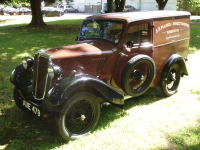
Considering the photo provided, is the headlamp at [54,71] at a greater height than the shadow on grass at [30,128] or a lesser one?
greater

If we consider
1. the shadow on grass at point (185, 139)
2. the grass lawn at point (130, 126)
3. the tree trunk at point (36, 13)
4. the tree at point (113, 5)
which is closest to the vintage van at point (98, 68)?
the grass lawn at point (130, 126)

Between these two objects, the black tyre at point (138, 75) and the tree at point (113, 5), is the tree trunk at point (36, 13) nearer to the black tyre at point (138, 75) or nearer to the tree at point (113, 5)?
the tree at point (113, 5)

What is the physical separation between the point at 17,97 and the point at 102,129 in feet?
5.46

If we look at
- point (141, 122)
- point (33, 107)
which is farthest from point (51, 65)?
point (141, 122)

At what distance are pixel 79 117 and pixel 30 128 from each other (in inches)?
38.4

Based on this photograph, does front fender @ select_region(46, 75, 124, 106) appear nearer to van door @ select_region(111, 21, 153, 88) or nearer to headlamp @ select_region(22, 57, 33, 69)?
van door @ select_region(111, 21, 153, 88)

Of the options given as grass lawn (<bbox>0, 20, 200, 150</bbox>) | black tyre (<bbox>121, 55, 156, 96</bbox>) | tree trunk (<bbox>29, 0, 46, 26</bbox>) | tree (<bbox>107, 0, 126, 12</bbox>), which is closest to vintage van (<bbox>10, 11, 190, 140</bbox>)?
black tyre (<bbox>121, 55, 156, 96</bbox>)

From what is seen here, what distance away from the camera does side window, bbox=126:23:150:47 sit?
3.74 m

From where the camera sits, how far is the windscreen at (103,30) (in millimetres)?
3688

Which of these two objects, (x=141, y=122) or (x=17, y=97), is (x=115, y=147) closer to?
(x=141, y=122)

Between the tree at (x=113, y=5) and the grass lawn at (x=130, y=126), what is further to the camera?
the tree at (x=113, y=5)

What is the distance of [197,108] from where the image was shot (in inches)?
163

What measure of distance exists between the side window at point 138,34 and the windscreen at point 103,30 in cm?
21

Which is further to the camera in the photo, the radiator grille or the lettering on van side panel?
the lettering on van side panel
